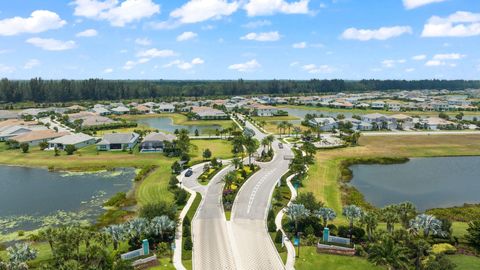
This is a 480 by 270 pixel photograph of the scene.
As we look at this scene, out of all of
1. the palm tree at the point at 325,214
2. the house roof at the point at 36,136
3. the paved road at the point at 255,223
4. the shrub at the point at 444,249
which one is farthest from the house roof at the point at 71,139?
the shrub at the point at 444,249

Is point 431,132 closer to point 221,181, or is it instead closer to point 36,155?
point 221,181

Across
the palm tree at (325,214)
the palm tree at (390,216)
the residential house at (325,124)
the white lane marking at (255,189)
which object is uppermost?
the residential house at (325,124)

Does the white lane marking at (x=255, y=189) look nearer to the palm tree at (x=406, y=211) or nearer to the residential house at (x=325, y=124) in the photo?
the palm tree at (x=406, y=211)

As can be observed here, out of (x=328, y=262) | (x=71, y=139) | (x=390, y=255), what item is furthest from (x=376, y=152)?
(x=71, y=139)

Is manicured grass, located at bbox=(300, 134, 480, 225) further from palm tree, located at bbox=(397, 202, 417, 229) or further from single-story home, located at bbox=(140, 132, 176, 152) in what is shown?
single-story home, located at bbox=(140, 132, 176, 152)

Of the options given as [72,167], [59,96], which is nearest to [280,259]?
[72,167]
